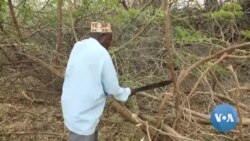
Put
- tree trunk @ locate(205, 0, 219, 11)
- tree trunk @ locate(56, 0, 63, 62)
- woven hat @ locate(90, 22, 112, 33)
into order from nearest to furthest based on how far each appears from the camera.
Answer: woven hat @ locate(90, 22, 112, 33)
tree trunk @ locate(56, 0, 63, 62)
tree trunk @ locate(205, 0, 219, 11)

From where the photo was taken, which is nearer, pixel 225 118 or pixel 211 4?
pixel 225 118

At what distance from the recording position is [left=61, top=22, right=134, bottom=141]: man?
134 inches

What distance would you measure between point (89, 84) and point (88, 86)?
2 centimetres

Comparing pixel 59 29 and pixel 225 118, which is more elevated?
pixel 59 29

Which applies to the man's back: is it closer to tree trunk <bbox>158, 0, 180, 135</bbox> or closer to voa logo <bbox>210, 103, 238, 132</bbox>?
tree trunk <bbox>158, 0, 180, 135</bbox>

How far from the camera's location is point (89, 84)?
3.43 m

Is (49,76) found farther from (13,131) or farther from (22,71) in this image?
(13,131)

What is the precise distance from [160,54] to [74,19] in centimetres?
100

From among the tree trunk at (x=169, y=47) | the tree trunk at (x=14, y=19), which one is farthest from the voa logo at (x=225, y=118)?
the tree trunk at (x=14, y=19)

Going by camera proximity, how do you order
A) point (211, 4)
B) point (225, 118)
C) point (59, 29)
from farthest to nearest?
point (211, 4), point (59, 29), point (225, 118)

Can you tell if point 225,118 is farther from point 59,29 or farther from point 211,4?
point 211,4

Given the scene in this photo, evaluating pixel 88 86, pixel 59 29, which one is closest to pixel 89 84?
pixel 88 86

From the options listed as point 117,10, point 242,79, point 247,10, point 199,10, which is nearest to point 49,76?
point 117,10

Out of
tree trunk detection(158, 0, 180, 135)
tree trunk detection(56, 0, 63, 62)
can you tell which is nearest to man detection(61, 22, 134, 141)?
tree trunk detection(158, 0, 180, 135)
